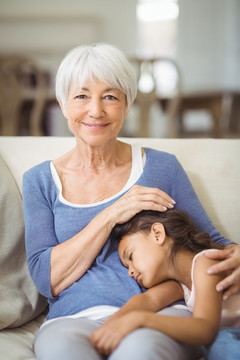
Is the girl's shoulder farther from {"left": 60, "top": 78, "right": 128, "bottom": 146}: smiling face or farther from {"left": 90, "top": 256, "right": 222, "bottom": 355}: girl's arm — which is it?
{"left": 60, "top": 78, "right": 128, "bottom": 146}: smiling face

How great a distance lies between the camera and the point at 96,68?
133 centimetres

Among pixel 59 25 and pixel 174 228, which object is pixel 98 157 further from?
pixel 59 25

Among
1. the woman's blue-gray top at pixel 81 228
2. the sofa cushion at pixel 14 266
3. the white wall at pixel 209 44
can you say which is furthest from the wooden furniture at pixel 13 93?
the white wall at pixel 209 44

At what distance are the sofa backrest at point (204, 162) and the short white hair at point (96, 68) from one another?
0.35m

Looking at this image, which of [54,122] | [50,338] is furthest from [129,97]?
[54,122]

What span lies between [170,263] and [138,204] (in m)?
0.19

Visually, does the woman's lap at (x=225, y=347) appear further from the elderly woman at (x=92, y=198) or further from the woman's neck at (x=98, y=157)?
the woman's neck at (x=98, y=157)

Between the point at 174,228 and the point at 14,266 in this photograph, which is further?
the point at 14,266

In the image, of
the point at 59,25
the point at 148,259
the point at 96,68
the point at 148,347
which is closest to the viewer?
the point at 148,347

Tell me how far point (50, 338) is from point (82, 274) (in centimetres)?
27

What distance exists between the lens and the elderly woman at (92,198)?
4.09ft

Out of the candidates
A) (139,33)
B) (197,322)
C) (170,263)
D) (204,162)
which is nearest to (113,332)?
(197,322)

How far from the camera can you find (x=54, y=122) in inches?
277

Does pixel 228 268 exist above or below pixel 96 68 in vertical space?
below
